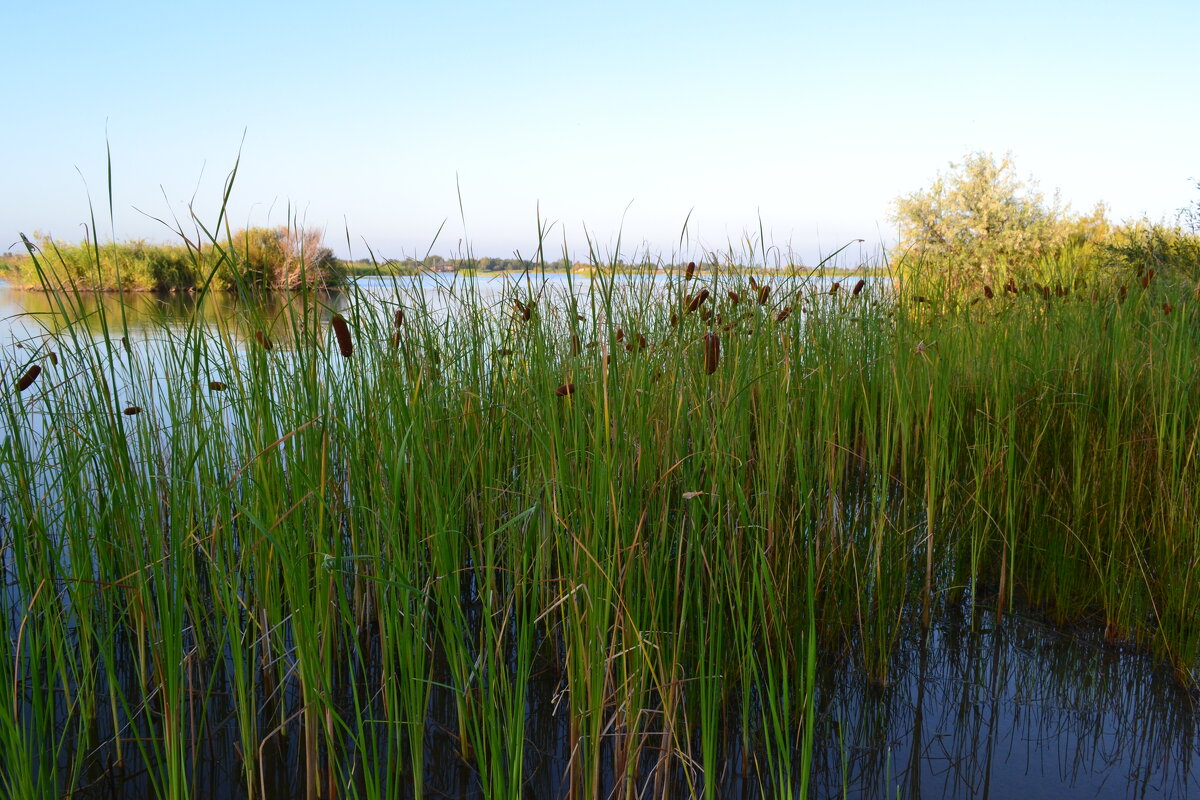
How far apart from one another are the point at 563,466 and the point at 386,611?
46cm

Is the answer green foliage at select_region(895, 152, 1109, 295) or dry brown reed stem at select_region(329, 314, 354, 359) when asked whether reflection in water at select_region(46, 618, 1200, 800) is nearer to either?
dry brown reed stem at select_region(329, 314, 354, 359)

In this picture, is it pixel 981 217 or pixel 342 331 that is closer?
pixel 342 331

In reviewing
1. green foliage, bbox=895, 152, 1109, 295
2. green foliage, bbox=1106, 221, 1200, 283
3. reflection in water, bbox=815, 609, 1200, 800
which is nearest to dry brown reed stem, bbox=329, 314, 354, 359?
reflection in water, bbox=815, 609, 1200, 800

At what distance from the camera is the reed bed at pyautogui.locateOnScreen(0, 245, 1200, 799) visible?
1506 mm

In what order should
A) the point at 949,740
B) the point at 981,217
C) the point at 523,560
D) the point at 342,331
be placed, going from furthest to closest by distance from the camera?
the point at 981,217, the point at 949,740, the point at 523,560, the point at 342,331

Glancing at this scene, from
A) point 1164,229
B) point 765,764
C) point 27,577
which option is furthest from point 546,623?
point 1164,229

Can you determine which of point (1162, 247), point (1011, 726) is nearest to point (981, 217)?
point (1162, 247)

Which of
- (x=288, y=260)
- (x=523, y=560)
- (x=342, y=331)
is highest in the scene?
(x=288, y=260)

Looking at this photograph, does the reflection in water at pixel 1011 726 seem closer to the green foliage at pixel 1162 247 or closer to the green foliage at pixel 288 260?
the green foliage at pixel 288 260

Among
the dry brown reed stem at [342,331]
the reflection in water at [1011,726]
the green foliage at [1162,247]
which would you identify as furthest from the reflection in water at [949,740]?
the green foliage at [1162,247]

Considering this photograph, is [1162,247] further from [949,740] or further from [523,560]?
[523,560]

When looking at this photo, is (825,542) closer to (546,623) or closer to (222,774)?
(546,623)

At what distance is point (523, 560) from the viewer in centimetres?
168

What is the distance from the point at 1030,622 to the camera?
2.48 metres
